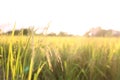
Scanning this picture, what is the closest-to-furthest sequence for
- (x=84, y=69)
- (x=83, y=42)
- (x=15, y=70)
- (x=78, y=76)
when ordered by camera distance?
(x=15, y=70) → (x=78, y=76) → (x=84, y=69) → (x=83, y=42)

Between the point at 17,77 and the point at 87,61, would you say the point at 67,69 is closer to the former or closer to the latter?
the point at 87,61

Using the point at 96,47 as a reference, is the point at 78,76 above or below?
below

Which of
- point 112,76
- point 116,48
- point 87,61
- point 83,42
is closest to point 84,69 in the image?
point 87,61

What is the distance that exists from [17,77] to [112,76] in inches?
44.8

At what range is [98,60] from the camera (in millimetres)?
2900

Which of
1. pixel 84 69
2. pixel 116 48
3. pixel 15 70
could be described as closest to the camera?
pixel 15 70

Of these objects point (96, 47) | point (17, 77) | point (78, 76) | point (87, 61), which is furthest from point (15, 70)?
point (96, 47)

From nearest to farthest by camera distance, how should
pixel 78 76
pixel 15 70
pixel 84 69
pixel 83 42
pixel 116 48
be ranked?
pixel 15 70, pixel 78 76, pixel 84 69, pixel 116 48, pixel 83 42

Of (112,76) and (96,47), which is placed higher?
(96,47)

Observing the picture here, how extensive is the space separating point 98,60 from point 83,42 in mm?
845

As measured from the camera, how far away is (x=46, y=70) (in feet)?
9.35

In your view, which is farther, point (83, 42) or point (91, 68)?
point (83, 42)

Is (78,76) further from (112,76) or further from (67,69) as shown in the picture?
(112,76)

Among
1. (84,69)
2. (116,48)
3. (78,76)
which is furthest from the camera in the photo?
(116,48)
